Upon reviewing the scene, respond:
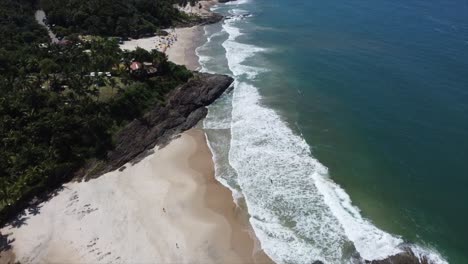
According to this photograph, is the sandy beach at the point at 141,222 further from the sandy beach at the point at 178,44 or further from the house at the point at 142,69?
the sandy beach at the point at 178,44

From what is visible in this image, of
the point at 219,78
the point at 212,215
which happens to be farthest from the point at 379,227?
the point at 219,78

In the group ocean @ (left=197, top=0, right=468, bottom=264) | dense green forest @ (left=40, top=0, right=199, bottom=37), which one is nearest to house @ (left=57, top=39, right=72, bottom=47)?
dense green forest @ (left=40, top=0, right=199, bottom=37)

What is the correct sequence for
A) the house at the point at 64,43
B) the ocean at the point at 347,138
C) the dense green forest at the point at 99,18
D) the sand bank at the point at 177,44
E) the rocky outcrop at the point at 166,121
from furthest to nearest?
the dense green forest at the point at 99,18 < the sand bank at the point at 177,44 < the house at the point at 64,43 < the rocky outcrop at the point at 166,121 < the ocean at the point at 347,138

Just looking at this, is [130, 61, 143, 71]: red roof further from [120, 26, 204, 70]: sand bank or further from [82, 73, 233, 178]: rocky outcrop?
[120, 26, 204, 70]: sand bank

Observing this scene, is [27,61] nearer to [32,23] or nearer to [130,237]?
[32,23]

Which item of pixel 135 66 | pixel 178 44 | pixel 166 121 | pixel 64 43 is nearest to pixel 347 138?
pixel 166 121

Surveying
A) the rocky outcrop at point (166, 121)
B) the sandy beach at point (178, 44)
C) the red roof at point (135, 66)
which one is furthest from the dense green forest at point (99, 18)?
the rocky outcrop at point (166, 121)
